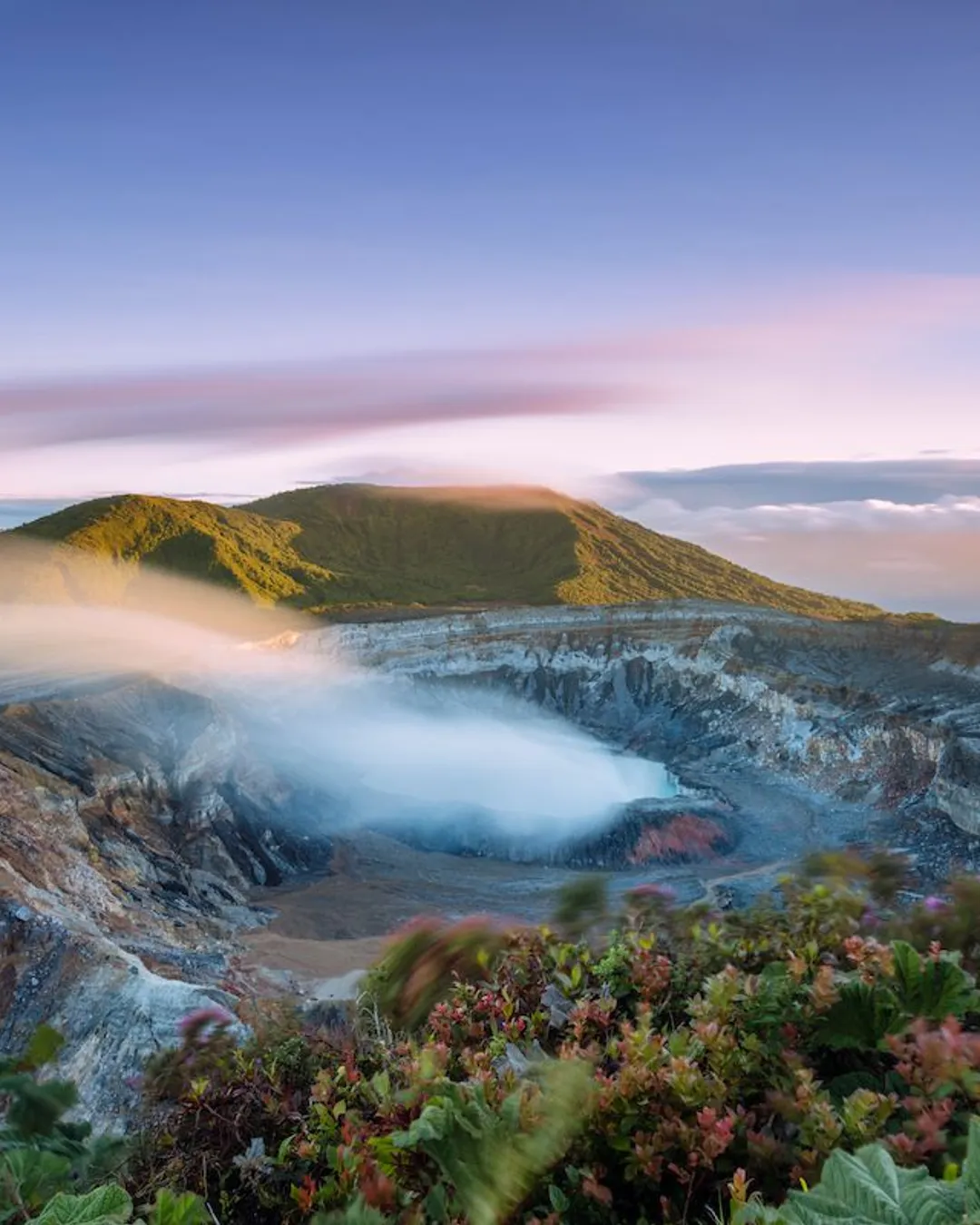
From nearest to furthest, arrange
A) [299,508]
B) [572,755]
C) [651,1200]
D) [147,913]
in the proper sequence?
1. [651,1200]
2. [147,913]
3. [572,755]
4. [299,508]

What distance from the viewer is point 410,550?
5674 inches

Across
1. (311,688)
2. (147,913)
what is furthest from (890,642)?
(147,913)

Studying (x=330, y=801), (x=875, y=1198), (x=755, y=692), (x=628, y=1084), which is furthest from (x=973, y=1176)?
(x=755, y=692)

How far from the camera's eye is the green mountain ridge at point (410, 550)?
4082 inches

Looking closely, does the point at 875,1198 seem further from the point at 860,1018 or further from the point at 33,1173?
the point at 33,1173

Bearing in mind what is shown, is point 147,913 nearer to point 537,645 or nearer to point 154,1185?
point 154,1185

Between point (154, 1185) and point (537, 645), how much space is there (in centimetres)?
6163

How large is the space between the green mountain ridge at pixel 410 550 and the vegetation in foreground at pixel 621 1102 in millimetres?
73889

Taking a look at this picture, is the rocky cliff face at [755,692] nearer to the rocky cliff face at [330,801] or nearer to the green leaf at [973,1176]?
the rocky cliff face at [330,801]

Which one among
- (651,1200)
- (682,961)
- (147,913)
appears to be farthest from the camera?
(147,913)

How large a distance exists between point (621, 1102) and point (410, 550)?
14231cm

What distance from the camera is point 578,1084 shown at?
3.02 metres

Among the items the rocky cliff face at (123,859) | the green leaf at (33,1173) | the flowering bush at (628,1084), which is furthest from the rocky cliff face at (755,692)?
the green leaf at (33,1173)

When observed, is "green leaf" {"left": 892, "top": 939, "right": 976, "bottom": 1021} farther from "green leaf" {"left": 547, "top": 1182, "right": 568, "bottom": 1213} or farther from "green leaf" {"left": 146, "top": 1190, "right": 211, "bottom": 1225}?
"green leaf" {"left": 146, "top": 1190, "right": 211, "bottom": 1225}
